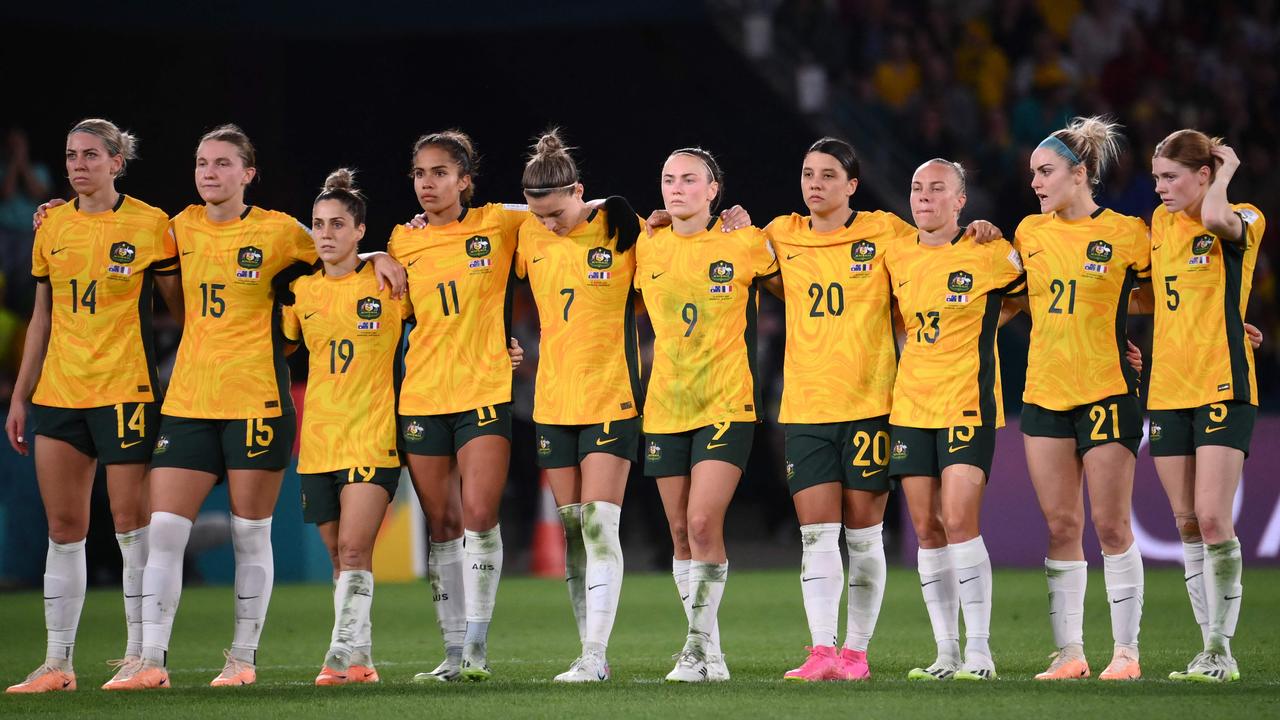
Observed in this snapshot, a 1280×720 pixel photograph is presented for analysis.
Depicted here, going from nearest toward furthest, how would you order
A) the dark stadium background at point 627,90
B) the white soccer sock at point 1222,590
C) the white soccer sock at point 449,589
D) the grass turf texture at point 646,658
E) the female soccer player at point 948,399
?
the grass turf texture at point 646,658, the white soccer sock at point 1222,590, the female soccer player at point 948,399, the white soccer sock at point 449,589, the dark stadium background at point 627,90

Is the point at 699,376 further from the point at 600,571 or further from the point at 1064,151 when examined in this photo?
the point at 1064,151

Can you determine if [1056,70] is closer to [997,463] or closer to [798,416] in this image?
[997,463]

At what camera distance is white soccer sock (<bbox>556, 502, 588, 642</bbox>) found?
7.66 meters

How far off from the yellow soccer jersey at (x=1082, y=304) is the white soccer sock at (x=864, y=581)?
3.21 ft

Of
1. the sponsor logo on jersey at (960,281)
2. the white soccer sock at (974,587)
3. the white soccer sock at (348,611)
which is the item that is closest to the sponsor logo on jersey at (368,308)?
the white soccer sock at (348,611)

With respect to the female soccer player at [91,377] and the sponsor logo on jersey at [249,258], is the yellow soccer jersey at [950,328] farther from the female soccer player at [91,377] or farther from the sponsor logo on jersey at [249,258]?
→ the female soccer player at [91,377]

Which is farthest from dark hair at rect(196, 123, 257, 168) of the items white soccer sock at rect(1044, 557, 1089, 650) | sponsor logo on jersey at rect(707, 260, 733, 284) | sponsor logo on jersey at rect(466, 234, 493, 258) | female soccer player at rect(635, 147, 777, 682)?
white soccer sock at rect(1044, 557, 1089, 650)

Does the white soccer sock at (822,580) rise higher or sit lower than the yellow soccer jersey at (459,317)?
lower

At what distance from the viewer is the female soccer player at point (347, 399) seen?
7.60m

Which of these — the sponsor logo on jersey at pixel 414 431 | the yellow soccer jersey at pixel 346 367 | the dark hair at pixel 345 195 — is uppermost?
the dark hair at pixel 345 195

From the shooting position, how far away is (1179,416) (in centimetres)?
735

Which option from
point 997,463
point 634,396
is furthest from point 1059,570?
point 997,463

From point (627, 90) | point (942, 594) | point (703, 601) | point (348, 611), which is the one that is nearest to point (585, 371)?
point (703, 601)

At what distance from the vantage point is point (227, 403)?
7.55 meters
